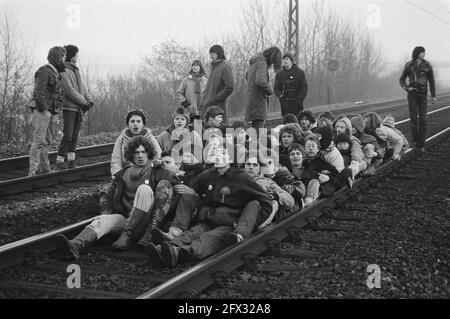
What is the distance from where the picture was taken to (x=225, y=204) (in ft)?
19.2

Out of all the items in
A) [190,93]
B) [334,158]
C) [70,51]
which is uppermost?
[70,51]

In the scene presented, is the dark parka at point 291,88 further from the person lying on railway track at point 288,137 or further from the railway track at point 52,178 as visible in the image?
the railway track at point 52,178

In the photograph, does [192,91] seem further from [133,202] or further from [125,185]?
[133,202]

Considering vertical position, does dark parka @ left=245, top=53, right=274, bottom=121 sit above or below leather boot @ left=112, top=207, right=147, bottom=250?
above

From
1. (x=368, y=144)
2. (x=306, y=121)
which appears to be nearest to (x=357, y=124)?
(x=368, y=144)

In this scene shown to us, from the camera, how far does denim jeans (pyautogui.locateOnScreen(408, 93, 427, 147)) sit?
37.6 feet

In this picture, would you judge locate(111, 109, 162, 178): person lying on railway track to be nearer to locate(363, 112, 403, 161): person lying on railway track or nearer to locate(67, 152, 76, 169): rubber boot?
locate(67, 152, 76, 169): rubber boot

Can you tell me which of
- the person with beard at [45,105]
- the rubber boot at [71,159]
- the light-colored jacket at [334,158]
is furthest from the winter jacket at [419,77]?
the person with beard at [45,105]

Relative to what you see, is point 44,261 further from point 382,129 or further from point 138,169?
point 382,129

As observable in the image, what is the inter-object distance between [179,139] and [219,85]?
1960 mm

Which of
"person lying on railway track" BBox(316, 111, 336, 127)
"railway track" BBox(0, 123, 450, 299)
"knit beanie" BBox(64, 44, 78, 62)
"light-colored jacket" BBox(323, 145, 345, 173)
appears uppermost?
"knit beanie" BBox(64, 44, 78, 62)

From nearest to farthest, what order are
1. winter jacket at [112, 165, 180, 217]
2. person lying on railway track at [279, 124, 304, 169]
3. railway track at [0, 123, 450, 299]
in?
railway track at [0, 123, 450, 299]
winter jacket at [112, 165, 180, 217]
person lying on railway track at [279, 124, 304, 169]

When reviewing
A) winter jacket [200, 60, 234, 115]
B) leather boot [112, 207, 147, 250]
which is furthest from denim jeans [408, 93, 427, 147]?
leather boot [112, 207, 147, 250]

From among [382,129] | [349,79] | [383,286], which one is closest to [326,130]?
[382,129]
